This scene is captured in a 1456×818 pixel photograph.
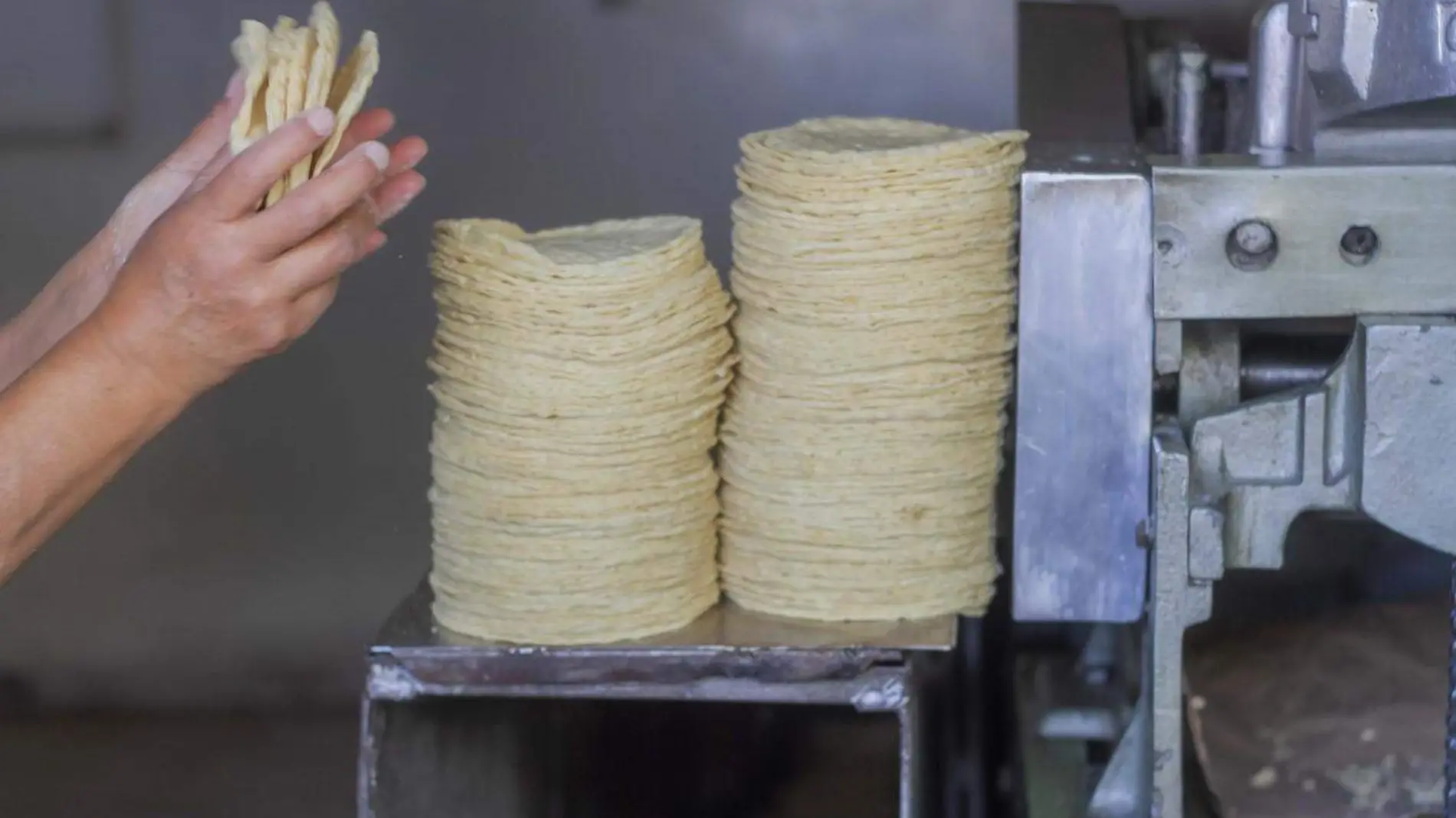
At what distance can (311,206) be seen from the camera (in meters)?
1.24

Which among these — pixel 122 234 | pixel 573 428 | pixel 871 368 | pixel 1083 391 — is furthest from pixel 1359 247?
pixel 122 234

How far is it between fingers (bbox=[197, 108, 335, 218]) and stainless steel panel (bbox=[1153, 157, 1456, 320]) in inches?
26.2

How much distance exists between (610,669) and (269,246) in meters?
0.57

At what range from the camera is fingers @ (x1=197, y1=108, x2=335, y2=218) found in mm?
1231

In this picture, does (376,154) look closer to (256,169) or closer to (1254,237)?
(256,169)

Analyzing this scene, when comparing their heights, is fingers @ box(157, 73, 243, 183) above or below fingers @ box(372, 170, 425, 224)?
above

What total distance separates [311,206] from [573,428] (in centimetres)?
42

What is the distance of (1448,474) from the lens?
1.30 m

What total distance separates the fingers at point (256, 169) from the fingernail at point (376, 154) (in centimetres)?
4

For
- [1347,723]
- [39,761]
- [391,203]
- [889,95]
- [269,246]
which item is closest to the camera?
[269,246]

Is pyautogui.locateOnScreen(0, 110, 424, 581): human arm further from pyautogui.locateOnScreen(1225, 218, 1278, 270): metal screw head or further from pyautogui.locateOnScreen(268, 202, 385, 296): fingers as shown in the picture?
pyautogui.locateOnScreen(1225, 218, 1278, 270): metal screw head

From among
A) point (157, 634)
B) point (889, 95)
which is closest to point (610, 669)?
point (889, 95)

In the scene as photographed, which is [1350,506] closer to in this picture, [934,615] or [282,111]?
[934,615]

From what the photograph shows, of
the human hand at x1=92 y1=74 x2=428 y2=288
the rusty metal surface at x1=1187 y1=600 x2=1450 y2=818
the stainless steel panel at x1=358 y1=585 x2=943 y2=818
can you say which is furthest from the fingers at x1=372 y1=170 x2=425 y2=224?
the rusty metal surface at x1=1187 y1=600 x2=1450 y2=818
